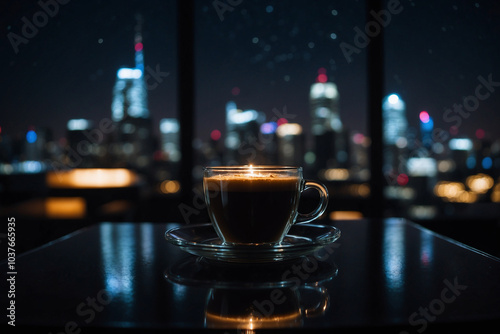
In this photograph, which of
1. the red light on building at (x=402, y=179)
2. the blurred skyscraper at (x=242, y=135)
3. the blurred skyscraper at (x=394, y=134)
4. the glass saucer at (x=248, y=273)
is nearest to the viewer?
the glass saucer at (x=248, y=273)

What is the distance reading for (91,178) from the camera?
4523 millimetres

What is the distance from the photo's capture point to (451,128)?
11.2 ft

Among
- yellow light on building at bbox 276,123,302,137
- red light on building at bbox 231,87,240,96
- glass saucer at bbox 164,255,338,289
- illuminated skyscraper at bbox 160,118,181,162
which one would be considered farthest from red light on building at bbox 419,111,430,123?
glass saucer at bbox 164,255,338,289

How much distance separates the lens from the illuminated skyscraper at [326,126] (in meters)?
3.79

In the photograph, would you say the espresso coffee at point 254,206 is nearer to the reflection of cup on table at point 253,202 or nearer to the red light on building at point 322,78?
the reflection of cup on table at point 253,202

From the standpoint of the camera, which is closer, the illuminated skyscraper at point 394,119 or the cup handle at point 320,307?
the cup handle at point 320,307

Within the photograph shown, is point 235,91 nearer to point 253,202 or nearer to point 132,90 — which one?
point 132,90

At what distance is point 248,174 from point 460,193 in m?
4.00

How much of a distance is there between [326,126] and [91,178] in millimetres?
2698

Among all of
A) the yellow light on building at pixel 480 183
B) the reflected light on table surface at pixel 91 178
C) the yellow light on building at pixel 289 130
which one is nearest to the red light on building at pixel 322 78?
the yellow light on building at pixel 289 130

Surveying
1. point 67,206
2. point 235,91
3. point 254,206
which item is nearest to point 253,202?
point 254,206

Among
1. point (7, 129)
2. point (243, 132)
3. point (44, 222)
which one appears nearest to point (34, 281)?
point (44, 222)

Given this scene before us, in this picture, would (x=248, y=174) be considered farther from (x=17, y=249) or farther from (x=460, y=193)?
(x=460, y=193)

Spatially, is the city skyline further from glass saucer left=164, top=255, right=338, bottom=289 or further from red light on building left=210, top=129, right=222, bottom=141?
glass saucer left=164, top=255, right=338, bottom=289
